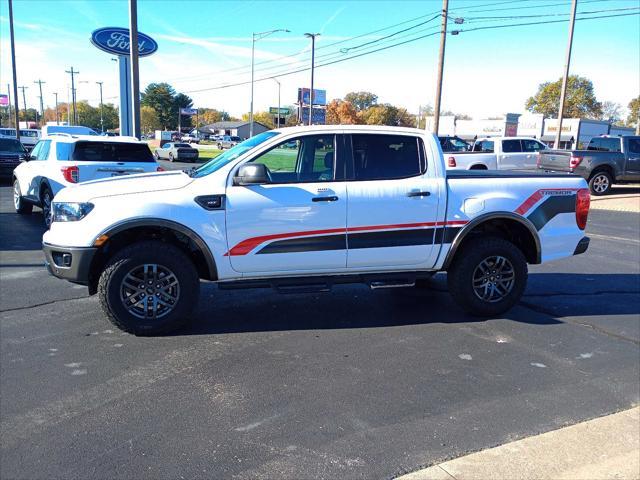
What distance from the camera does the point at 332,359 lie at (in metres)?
4.56

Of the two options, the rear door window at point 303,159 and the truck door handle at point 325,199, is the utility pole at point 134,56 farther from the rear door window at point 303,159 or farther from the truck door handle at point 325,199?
the truck door handle at point 325,199

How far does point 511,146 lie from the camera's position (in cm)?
2091

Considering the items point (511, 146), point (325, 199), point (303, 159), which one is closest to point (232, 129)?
point (511, 146)

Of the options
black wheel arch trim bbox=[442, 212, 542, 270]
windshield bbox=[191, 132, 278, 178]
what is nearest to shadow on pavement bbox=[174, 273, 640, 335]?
black wheel arch trim bbox=[442, 212, 542, 270]

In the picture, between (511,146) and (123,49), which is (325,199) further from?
(511,146)

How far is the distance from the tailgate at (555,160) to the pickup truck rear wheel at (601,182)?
4.10ft

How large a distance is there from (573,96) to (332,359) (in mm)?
94351

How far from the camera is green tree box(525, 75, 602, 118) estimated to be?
281 feet

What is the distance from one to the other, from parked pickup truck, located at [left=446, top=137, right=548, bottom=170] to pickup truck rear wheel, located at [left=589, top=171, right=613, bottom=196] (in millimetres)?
2680

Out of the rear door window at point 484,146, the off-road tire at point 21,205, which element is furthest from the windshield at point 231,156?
the rear door window at point 484,146

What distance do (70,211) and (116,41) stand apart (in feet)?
52.4

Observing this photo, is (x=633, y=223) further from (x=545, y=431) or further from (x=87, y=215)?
(x=87, y=215)

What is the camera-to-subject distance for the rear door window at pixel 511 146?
20828 millimetres

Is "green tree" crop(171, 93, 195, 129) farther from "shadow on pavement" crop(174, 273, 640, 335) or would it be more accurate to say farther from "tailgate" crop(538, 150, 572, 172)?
"shadow on pavement" crop(174, 273, 640, 335)
